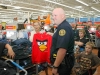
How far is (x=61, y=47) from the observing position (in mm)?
2240

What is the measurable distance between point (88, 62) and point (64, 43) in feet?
4.82

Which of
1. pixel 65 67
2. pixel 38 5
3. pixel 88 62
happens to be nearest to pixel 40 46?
pixel 88 62

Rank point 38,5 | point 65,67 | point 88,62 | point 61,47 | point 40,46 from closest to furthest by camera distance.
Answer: point 61,47
point 65,67
point 88,62
point 40,46
point 38,5

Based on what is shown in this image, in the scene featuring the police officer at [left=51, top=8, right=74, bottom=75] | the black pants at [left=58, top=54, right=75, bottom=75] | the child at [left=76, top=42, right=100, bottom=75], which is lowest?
the child at [left=76, top=42, right=100, bottom=75]

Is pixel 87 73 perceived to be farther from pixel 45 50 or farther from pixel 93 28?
pixel 93 28

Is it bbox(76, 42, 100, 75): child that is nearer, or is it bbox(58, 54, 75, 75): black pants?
bbox(58, 54, 75, 75): black pants

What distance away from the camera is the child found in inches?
136

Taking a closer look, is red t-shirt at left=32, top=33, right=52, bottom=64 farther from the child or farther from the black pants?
the black pants

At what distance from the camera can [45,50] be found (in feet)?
13.4

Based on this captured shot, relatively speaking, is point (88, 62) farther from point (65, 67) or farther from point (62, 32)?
point (62, 32)

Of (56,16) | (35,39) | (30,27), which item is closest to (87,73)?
(35,39)

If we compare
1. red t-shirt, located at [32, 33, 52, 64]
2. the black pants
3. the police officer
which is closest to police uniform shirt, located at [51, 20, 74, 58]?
the police officer

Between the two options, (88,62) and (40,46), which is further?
(40,46)

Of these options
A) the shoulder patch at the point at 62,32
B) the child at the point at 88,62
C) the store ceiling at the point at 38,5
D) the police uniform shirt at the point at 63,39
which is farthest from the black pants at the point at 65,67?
the store ceiling at the point at 38,5
